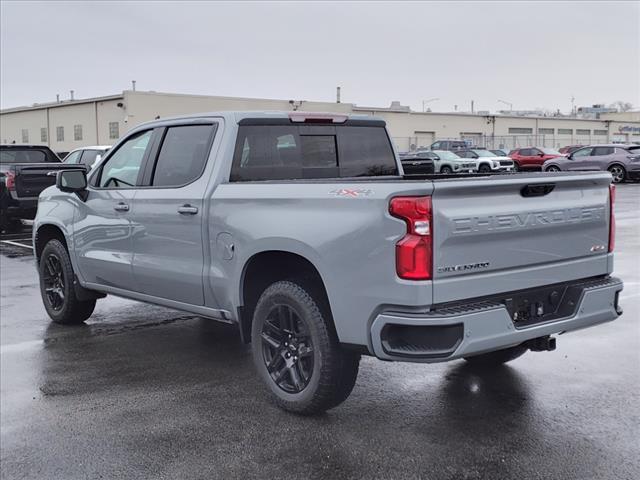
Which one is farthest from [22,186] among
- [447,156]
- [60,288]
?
[447,156]

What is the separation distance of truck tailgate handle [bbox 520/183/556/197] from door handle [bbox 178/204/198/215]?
2.29 meters

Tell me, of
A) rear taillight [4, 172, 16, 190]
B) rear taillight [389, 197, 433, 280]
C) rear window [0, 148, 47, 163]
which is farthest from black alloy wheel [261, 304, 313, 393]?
rear window [0, 148, 47, 163]

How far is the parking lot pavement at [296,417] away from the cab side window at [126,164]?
1429 millimetres

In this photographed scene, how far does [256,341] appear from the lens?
4961mm

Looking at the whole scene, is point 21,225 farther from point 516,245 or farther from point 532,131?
point 532,131

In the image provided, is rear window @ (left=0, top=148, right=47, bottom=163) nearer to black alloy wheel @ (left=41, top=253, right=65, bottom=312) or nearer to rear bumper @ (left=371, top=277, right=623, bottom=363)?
black alloy wheel @ (left=41, top=253, right=65, bottom=312)

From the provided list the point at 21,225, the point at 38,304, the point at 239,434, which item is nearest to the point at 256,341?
the point at 239,434

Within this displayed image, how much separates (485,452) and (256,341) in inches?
64.9

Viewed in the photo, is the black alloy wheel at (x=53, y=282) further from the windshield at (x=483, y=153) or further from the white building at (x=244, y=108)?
the windshield at (x=483, y=153)

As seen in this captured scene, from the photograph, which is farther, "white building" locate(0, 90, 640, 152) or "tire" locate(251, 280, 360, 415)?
"white building" locate(0, 90, 640, 152)

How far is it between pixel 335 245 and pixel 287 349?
91 centimetres

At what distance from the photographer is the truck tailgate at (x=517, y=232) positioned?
400 centimetres

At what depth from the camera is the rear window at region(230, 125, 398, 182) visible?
544cm

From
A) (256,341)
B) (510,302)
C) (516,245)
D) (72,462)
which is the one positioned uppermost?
(516,245)
